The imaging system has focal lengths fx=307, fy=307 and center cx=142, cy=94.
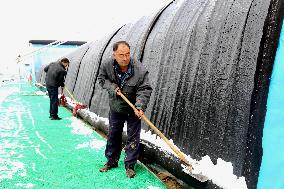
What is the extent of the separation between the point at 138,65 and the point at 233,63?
1503 mm

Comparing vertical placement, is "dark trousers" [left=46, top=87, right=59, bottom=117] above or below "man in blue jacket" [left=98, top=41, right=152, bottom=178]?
below

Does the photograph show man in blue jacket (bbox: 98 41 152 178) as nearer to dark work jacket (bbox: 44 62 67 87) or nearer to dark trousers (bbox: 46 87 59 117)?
dark trousers (bbox: 46 87 59 117)

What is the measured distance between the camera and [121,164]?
17.5 feet

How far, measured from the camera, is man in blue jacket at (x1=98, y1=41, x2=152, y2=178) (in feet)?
15.0

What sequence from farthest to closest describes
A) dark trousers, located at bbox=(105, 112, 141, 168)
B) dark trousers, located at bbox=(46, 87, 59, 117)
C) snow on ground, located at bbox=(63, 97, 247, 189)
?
dark trousers, located at bbox=(46, 87, 59, 117) < dark trousers, located at bbox=(105, 112, 141, 168) < snow on ground, located at bbox=(63, 97, 247, 189)

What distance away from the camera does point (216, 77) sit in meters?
4.18

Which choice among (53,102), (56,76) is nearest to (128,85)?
(53,102)

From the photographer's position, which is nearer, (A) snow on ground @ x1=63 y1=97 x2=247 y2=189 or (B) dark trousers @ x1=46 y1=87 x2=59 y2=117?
(A) snow on ground @ x1=63 y1=97 x2=247 y2=189

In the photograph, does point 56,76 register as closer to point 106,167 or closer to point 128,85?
point 106,167

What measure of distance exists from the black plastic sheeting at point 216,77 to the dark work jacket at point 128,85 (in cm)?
67

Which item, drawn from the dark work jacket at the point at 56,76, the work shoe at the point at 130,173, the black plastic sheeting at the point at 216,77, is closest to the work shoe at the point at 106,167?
the work shoe at the point at 130,173

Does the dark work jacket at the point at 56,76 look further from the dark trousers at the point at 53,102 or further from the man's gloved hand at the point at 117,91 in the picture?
the man's gloved hand at the point at 117,91

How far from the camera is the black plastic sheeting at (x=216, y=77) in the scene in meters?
3.38

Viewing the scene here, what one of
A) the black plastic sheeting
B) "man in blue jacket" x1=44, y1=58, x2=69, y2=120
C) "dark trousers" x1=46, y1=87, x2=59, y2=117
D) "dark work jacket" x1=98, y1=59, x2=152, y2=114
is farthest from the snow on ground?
"man in blue jacket" x1=44, y1=58, x2=69, y2=120
